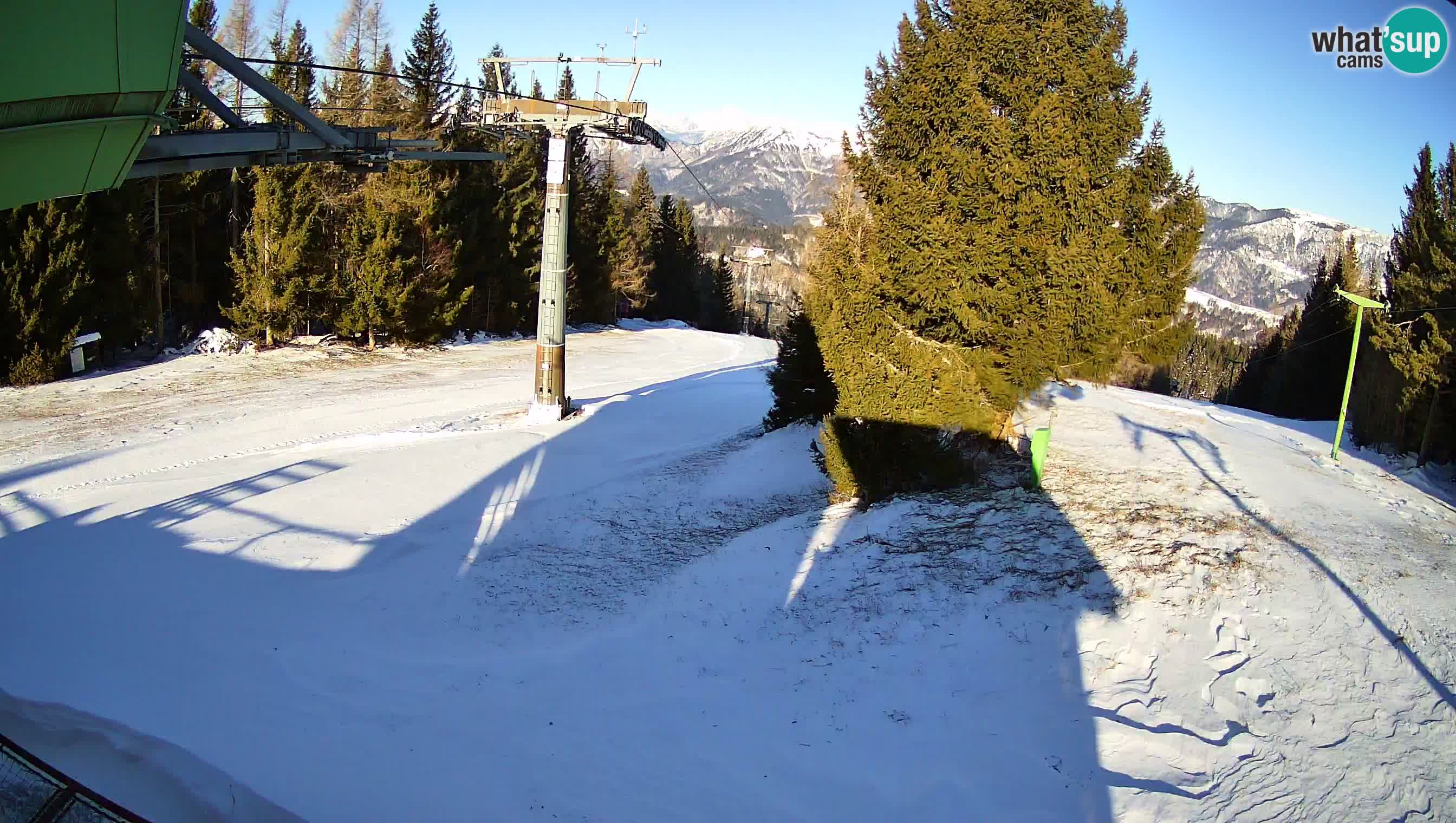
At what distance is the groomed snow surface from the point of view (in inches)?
225

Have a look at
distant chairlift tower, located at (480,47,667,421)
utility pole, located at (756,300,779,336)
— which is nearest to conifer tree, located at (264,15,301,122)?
distant chairlift tower, located at (480,47,667,421)

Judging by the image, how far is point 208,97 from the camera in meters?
6.43

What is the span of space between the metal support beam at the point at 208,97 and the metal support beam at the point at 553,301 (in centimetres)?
1138

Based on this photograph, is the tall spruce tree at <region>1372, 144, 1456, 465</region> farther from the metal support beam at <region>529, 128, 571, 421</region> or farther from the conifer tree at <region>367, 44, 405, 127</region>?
the conifer tree at <region>367, 44, 405, 127</region>

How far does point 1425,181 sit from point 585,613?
24840 millimetres

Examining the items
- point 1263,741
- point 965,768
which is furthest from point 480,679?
point 1263,741

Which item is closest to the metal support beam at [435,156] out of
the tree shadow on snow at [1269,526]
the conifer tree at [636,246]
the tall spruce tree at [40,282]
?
the tree shadow on snow at [1269,526]

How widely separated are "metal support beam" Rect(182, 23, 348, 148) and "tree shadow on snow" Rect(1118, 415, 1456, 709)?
32.4 ft

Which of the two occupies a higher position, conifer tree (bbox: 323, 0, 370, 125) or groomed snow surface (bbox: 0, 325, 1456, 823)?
conifer tree (bbox: 323, 0, 370, 125)

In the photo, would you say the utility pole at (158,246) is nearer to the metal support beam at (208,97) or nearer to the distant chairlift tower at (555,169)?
the distant chairlift tower at (555,169)

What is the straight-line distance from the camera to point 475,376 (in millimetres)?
28375

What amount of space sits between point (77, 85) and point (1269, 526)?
11.0 m

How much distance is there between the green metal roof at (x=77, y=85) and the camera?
9.78 ft

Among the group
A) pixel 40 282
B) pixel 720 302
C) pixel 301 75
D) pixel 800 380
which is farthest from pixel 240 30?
pixel 720 302
